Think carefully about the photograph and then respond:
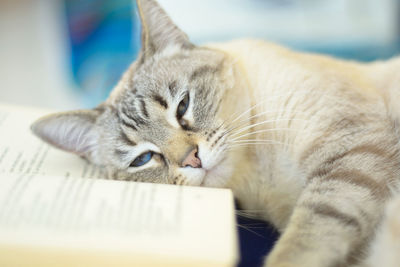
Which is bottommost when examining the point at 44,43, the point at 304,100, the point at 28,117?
the point at 44,43

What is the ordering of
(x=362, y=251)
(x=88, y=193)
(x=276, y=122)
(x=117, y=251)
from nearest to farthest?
(x=117, y=251)
(x=88, y=193)
(x=362, y=251)
(x=276, y=122)

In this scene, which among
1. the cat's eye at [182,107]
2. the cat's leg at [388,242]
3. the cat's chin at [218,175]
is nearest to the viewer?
the cat's leg at [388,242]

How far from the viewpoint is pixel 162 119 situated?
1.61 metres

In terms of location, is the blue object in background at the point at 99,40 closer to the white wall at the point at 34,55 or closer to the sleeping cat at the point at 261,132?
the white wall at the point at 34,55

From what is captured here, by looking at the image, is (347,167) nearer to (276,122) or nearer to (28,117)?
(276,122)

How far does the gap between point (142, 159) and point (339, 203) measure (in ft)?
2.61

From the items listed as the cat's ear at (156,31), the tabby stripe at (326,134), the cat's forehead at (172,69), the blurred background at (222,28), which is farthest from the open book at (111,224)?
the blurred background at (222,28)

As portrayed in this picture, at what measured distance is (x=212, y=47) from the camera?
6.54ft

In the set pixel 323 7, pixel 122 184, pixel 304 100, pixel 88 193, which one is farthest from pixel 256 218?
pixel 323 7

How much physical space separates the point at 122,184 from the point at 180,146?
32 cm

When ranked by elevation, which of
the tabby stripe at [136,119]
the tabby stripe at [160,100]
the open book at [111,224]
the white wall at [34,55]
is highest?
the tabby stripe at [160,100]

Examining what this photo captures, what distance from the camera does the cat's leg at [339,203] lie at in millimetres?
1209

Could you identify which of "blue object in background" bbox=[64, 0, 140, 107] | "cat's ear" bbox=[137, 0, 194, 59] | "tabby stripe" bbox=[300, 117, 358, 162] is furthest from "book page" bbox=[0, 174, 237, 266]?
"blue object in background" bbox=[64, 0, 140, 107]

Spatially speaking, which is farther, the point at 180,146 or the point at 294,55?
the point at 294,55
